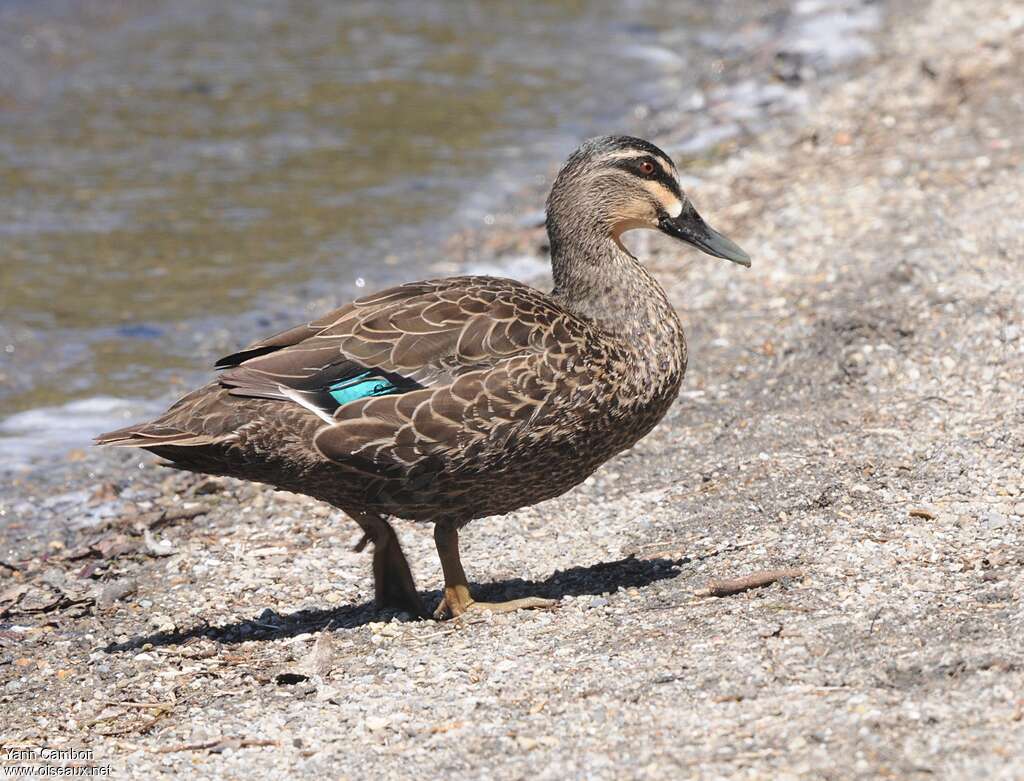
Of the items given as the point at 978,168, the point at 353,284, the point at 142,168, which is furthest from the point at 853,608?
the point at 142,168

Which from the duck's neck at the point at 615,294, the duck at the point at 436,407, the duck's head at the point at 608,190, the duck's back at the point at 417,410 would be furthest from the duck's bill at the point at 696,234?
the duck's back at the point at 417,410

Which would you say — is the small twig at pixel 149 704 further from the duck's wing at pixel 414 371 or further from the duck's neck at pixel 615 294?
the duck's neck at pixel 615 294

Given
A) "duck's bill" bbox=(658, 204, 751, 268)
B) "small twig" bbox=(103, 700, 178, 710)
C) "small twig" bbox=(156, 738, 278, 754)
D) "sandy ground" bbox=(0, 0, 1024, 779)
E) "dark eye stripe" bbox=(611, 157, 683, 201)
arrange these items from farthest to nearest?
"duck's bill" bbox=(658, 204, 751, 268) → "dark eye stripe" bbox=(611, 157, 683, 201) → "small twig" bbox=(103, 700, 178, 710) → "small twig" bbox=(156, 738, 278, 754) → "sandy ground" bbox=(0, 0, 1024, 779)

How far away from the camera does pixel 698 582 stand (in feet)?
17.6

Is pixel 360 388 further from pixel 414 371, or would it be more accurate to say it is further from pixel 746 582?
pixel 746 582

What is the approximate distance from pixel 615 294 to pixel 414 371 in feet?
3.28

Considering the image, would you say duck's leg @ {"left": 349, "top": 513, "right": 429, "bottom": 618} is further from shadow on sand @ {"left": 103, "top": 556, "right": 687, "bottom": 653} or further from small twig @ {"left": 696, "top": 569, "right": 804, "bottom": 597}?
small twig @ {"left": 696, "top": 569, "right": 804, "bottom": 597}

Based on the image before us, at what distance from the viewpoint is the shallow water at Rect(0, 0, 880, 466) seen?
9648 mm

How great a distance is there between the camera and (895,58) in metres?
11.9

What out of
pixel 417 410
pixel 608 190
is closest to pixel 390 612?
pixel 417 410

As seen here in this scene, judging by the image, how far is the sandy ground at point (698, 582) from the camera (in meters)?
4.25

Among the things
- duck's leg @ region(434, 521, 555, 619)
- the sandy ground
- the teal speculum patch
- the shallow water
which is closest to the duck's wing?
the teal speculum patch

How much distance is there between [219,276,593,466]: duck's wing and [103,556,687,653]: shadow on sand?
810 mm

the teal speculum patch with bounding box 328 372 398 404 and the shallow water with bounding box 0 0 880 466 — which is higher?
the shallow water with bounding box 0 0 880 466
